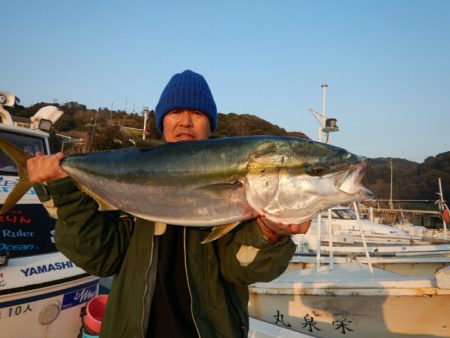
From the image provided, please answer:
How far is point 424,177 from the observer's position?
59906 mm

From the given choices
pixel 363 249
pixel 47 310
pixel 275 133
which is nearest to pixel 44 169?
pixel 47 310

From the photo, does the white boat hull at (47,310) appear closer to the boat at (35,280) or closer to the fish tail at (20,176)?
the boat at (35,280)

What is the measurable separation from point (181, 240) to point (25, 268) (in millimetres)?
2271

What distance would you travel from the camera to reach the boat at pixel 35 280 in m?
3.17

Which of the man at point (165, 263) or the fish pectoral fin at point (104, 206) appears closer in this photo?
the man at point (165, 263)

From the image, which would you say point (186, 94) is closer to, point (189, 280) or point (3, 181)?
point (189, 280)

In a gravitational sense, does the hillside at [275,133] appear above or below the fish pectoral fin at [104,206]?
above

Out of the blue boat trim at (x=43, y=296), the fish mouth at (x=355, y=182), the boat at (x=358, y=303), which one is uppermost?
the fish mouth at (x=355, y=182)

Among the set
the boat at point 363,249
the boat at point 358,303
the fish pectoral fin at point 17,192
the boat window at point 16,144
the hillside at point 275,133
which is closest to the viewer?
the fish pectoral fin at point 17,192

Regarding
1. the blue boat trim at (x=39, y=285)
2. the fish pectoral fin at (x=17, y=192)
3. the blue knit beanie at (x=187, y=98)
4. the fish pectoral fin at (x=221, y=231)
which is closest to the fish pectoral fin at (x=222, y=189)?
the fish pectoral fin at (x=221, y=231)

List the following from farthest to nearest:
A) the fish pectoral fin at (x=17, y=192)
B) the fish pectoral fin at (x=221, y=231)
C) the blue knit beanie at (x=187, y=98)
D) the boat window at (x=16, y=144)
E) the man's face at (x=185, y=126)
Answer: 1. the boat window at (x=16, y=144)
2. the blue knit beanie at (x=187, y=98)
3. the man's face at (x=185, y=126)
4. the fish pectoral fin at (x=17, y=192)
5. the fish pectoral fin at (x=221, y=231)

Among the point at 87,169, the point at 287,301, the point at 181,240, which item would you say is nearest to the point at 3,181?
the point at 87,169

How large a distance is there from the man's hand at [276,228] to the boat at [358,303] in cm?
403

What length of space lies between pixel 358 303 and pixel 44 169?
17.3 ft
